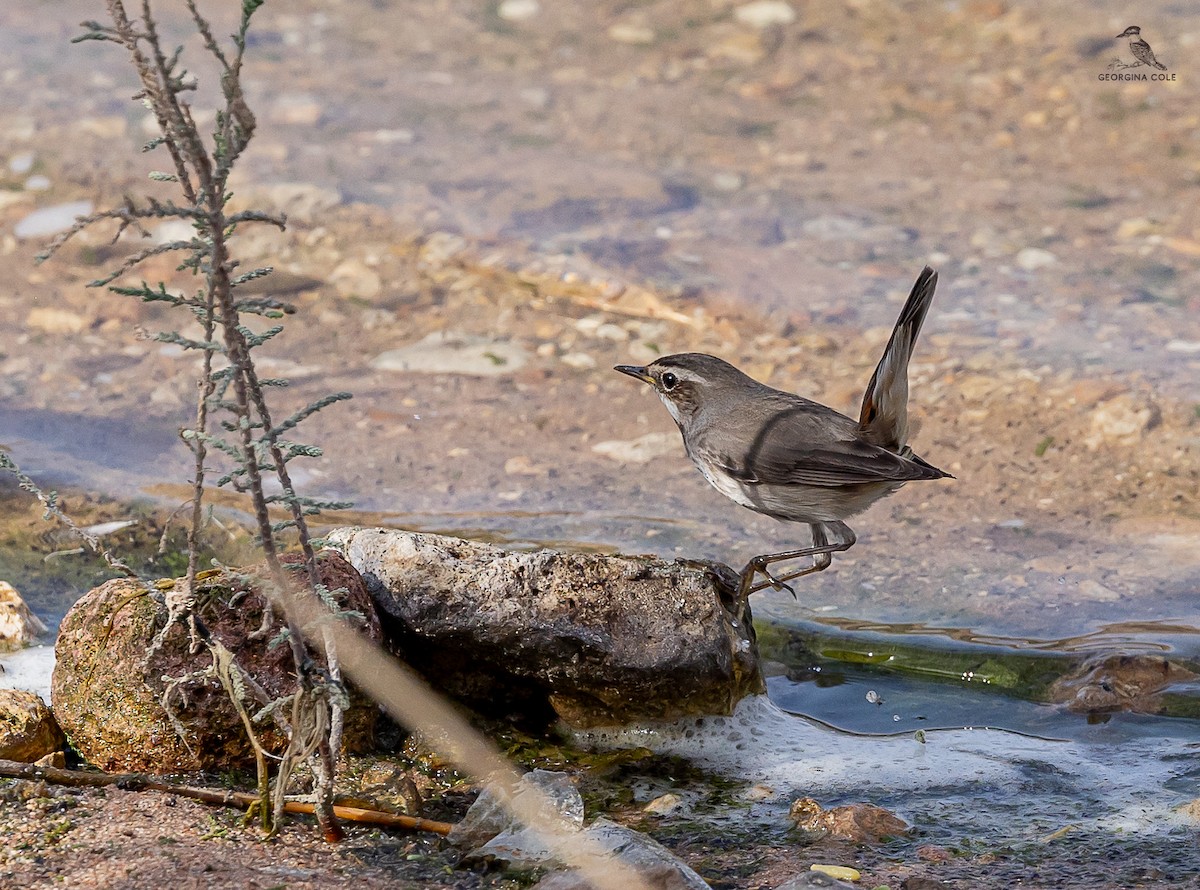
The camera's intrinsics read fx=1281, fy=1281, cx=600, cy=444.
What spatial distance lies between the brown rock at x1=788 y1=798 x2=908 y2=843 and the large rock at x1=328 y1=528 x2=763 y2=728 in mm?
681

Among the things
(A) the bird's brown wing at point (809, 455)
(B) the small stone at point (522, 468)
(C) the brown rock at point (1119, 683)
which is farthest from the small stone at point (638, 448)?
(C) the brown rock at point (1119, 683)

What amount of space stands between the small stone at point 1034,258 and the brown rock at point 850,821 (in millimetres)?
5626

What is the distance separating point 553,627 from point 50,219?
21.6ft

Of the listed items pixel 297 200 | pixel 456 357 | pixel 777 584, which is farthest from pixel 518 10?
pixel 777 584

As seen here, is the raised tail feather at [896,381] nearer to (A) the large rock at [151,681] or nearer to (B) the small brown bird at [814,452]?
(B) the small brown bird at [814,452]

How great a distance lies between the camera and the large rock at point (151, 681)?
12.3 ft

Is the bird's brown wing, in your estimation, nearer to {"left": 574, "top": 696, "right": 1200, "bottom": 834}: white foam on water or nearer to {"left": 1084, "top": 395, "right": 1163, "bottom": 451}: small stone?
{"left": 574, "top": 696, "right": 1200, "bottom": 834}: white foam on water

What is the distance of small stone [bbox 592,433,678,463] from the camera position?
22.8 ft

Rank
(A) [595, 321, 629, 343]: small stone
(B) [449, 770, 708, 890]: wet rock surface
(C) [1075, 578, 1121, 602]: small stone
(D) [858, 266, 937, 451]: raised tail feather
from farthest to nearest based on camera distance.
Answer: (A) [595, 321, 629, 343]: small stone < (C) [1075, 578, 1121, 602]: small stone < (D) [858, 266, 937, 451]: raised tail feather < (B) [449, 770, 708, 890]: wet rock surface

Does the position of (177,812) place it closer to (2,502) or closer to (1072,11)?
(2,502)

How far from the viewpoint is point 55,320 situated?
810 cm

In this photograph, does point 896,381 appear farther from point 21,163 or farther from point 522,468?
point 21,163

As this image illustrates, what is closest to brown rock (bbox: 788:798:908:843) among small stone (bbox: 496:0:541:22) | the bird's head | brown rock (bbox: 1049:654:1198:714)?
brown rock (bbox: 1049:654:1198:714)

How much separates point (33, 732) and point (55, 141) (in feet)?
25.3
